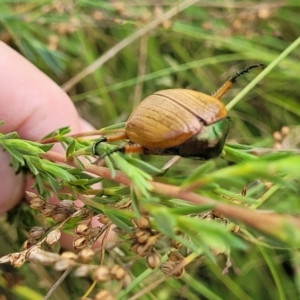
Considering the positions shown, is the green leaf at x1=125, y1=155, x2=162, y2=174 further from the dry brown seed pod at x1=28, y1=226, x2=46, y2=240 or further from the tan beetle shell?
the dry brown seed pod at x1=28, y1=226, x2=46, y2=240

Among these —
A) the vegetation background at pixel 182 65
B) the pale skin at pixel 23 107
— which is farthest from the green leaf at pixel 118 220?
the vegetation background at pixel 182 65

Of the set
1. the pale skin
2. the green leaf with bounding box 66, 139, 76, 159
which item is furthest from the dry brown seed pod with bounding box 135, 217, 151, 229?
the pale skin

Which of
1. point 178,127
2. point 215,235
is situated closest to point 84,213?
point 178,127

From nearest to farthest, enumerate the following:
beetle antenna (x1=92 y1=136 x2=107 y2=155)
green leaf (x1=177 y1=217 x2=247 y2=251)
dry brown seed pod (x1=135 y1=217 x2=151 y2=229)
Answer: green leaf (x1=177 y1=217 x2=247 y2=251)
dry brown seed pod (x1=135 y1=217 x2=151 y2=229)
beetle antenna (x1=92 y1=136 x2=107 y2=155)

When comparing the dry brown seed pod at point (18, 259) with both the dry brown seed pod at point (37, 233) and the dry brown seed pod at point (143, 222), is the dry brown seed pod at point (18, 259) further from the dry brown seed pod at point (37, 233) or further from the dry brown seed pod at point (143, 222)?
the dry brown seed pod at point (143, 222)

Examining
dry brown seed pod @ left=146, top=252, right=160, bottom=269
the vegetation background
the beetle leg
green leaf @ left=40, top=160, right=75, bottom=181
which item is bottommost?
the vegetation background

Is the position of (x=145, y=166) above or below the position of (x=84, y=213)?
above

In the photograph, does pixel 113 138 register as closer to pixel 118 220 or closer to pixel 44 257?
pixel 118 220
